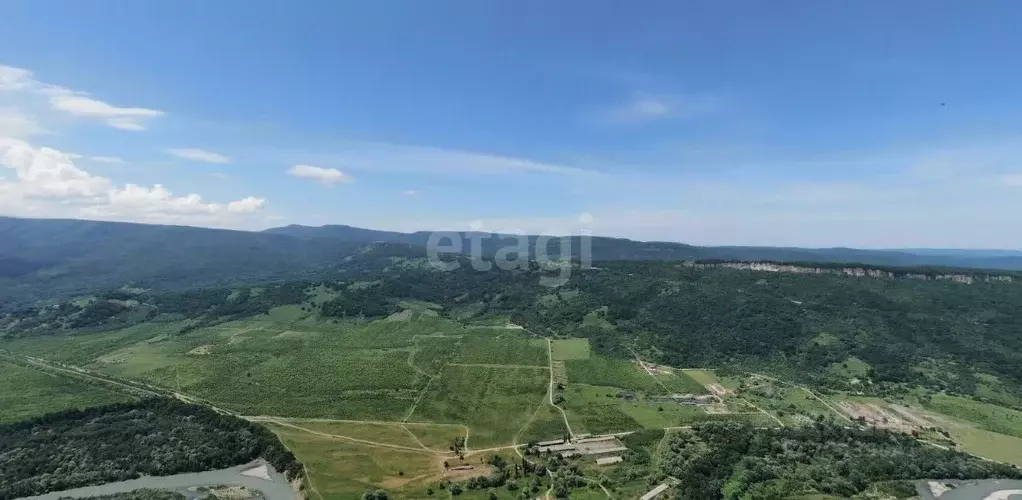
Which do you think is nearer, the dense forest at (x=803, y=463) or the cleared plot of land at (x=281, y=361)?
the dense forest at (x=803, y=463)

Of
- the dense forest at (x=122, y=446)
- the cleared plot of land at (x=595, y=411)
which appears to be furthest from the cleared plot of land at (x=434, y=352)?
the dense forest at (x=122, y=446)

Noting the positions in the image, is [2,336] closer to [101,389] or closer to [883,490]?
[101,389]

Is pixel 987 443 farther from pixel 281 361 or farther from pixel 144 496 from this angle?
pixel 281 361

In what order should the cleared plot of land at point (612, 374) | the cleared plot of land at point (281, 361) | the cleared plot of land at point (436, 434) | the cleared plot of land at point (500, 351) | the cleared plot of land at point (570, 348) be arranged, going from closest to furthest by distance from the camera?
the cleared plot of land at point (436, 434)
the cleared plot of land at point (281, 361)
the cleared plot of land at point (612, 374)
the cleared plot of land at point (500, 351)
the cleared plot of land at point (570, 348)

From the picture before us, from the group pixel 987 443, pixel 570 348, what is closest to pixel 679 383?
pixel 570 348

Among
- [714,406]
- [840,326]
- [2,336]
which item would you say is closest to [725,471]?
[714,406]

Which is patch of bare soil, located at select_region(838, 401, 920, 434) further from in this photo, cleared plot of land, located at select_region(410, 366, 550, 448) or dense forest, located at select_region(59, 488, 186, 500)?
dense forest, located at select_region(59, 488, 186, 500)

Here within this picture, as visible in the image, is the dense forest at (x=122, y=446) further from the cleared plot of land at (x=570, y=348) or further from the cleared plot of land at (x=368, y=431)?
the cleared plot of land at (x=570, y=348)
